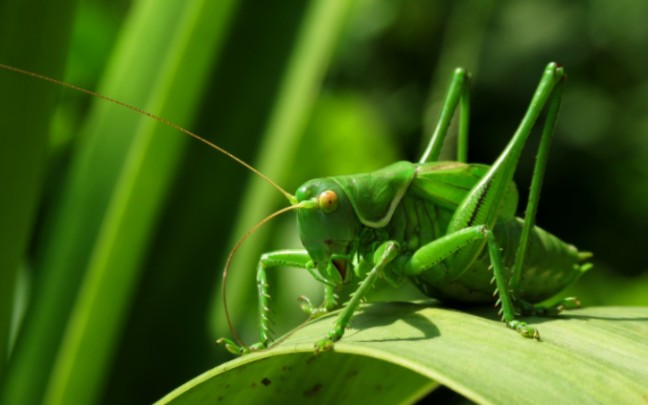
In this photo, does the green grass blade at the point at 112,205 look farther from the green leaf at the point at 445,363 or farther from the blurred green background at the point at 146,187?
the green leaf at the point at 445,363

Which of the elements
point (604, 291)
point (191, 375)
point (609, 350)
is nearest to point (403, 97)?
point (604, 291)

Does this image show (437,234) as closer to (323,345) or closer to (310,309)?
(310,309)

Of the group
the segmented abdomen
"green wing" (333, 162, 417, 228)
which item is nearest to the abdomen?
the segmented abdomen

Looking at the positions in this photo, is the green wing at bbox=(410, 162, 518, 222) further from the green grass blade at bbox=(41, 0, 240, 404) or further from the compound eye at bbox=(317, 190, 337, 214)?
the green grass blade at bbox=(41, 0, 240, 404)

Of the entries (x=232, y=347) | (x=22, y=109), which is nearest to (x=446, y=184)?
(x=232, y=347)

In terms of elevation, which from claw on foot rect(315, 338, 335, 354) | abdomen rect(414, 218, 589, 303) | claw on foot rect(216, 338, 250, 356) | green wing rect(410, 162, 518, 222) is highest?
green wing rect(410, 162, 518, 222)

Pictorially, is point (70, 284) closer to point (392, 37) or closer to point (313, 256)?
point (313, 256)

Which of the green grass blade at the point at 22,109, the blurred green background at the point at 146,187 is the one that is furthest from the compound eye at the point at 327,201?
the green grass blade at the point at 22,109

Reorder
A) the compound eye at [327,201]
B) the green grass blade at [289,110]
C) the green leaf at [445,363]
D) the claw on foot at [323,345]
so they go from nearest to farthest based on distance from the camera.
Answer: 1. the green leaf at [445,363]
2. the claw on foot at [323,345]
3. the compound eye at [327,201]
4. the green grass blade at [289,110]
